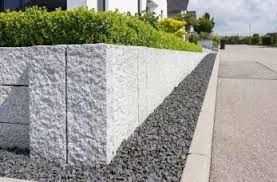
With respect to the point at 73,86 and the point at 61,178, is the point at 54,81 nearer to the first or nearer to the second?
the point at 73,86

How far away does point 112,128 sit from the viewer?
172 inches

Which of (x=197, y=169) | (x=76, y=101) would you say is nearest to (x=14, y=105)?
(x=76, y=101)

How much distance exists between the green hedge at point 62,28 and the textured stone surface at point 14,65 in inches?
21.4

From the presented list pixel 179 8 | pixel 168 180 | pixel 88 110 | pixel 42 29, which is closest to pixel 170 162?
pixel 168 180

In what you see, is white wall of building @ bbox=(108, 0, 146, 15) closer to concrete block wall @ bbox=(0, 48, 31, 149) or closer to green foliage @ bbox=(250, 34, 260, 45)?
concrete block wall @ bbox=(0, 48, 31, 149)

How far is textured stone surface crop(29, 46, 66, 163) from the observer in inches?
169

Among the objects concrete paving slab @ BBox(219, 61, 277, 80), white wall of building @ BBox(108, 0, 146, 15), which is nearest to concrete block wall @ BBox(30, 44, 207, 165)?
white wall of building @ BBox(108, 0, 146, 15)

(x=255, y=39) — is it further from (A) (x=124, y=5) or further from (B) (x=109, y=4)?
(B) (x=109, y=4)

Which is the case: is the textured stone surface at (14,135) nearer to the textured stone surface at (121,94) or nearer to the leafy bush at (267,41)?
the textured stone surface at (121,94)

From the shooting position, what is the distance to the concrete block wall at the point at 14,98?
480 centimetres

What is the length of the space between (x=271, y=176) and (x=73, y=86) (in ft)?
7.48

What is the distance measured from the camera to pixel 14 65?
485 centimetres

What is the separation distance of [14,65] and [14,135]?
2.74 feet

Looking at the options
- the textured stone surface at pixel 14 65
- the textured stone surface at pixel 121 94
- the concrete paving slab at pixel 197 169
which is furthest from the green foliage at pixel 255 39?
the textured stone surface at pixel 14 65
